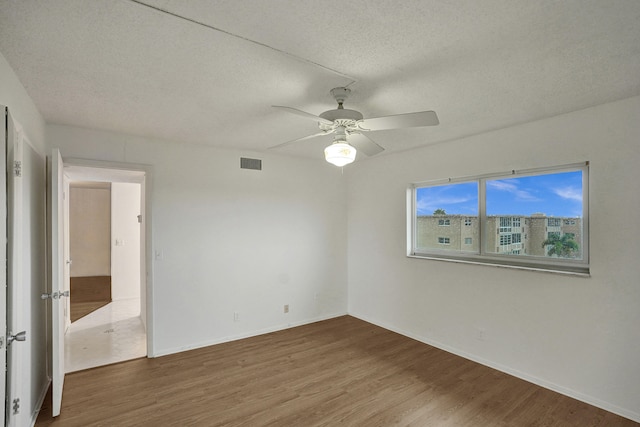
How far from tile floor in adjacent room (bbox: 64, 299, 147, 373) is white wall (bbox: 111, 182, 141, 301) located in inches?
28.8

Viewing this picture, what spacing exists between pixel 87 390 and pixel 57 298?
101cm

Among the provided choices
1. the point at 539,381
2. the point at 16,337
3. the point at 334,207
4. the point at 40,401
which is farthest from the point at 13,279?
the point at 539,381

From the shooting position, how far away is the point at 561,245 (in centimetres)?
285

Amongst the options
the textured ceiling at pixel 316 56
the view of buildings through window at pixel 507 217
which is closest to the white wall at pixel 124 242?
the textured ceiling at pixel 316 56

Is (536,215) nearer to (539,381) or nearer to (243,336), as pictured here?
(539,381)

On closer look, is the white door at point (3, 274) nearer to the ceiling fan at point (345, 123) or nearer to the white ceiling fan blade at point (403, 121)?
the ceiling fan at point (345, 123)

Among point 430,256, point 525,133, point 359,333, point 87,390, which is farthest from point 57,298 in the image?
point 525,133

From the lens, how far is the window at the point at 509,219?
109 inches

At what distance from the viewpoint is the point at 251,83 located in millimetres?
2094

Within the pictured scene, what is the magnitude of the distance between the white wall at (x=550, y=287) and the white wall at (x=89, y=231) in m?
5.70

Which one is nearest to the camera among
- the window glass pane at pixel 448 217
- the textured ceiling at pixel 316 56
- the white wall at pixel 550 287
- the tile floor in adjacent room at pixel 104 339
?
the textured ceiling at pixel 316 56

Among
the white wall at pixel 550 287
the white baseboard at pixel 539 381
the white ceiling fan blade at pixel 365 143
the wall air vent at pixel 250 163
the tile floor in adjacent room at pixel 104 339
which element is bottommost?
the tile floor in adjacent room at pixel 104 339

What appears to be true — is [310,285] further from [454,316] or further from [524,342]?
[524,342]

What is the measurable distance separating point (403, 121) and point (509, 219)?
6.69ft
